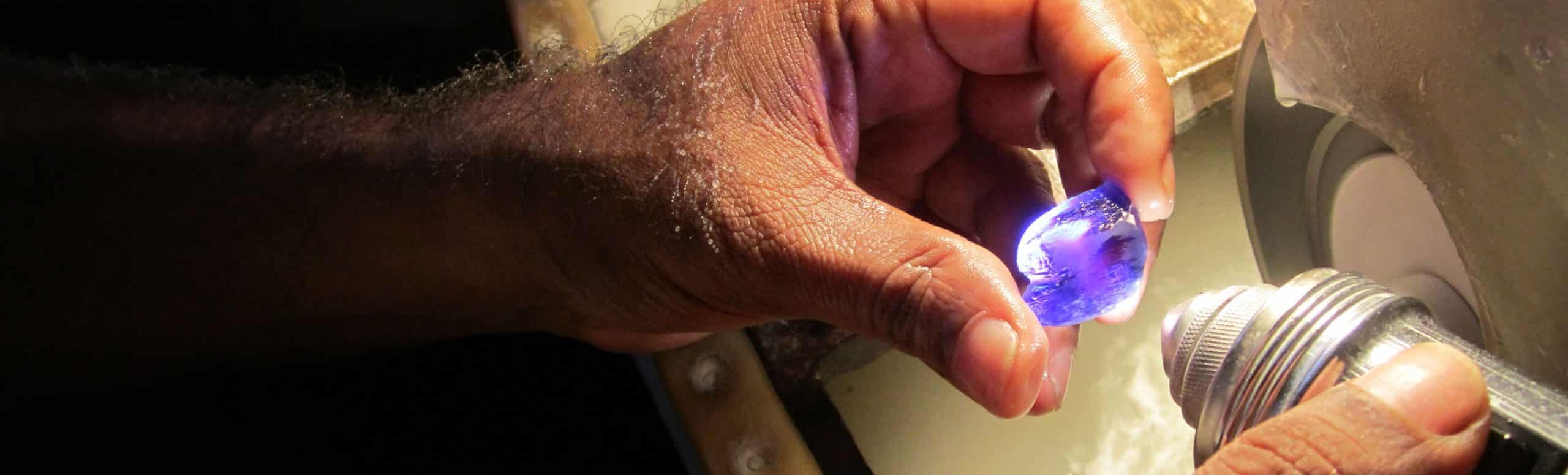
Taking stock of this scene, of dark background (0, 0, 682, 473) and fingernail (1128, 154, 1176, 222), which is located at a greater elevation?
dark background (0, 0, 682, 473)

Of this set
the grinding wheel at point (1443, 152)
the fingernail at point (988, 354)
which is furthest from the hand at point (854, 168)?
the grinding wheel at point (1443, 152)

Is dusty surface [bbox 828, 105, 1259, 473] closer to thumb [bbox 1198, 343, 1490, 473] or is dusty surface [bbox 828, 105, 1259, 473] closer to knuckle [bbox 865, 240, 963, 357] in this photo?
knuckle [bbox 865, 240, 963, 357]

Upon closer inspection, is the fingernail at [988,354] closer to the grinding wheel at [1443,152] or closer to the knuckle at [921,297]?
the knuckle at [921,297]

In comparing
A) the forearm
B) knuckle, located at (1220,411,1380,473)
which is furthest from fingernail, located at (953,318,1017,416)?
the forearm

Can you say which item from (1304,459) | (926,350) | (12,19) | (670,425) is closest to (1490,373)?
(1304,459)

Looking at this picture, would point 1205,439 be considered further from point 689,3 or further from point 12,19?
point 12,19

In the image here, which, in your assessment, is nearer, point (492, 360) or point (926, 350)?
point (926, 350)
